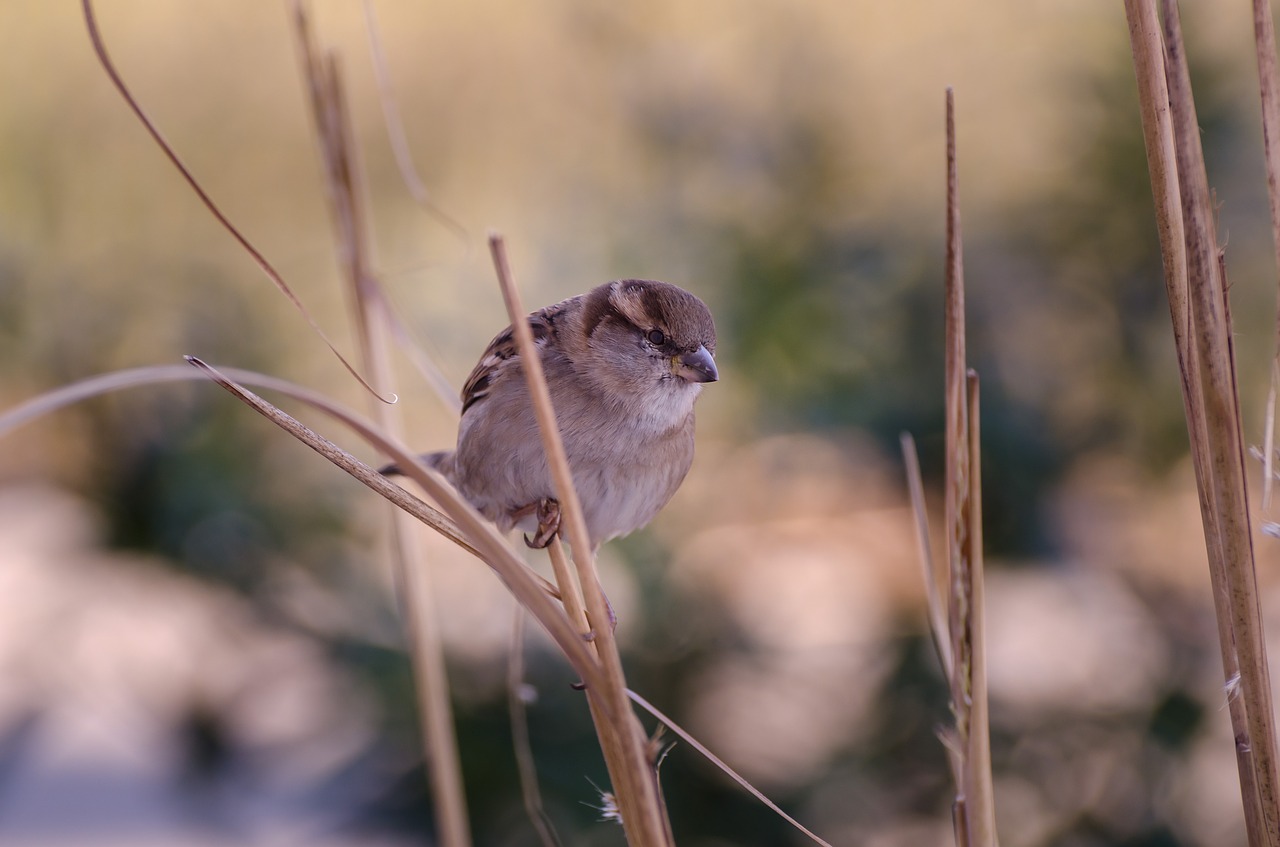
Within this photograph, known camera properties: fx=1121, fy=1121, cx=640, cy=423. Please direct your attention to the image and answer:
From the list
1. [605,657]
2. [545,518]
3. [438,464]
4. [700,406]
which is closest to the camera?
[605,657]

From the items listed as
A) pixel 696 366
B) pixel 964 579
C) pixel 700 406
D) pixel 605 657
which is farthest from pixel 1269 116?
pixel 700 406

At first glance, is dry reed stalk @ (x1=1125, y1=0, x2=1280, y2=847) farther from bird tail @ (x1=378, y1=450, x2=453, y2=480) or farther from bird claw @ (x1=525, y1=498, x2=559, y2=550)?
bird tail @ (x1=378, y1=450, x2=453, y2=480)

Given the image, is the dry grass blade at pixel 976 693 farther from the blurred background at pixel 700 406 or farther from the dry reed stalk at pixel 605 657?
the blurred background at pixel 700 406

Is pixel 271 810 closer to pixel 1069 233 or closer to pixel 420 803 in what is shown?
pixel 420 803

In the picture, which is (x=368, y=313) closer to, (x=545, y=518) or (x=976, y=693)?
(x=545, y=518)

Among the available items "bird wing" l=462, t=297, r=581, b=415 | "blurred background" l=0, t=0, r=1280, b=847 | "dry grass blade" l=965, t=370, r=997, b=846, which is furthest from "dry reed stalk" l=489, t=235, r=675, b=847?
"blurred background" l=0, t=0, r=1280, b=847

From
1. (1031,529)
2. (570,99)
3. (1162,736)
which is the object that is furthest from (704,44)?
(1162,736)
